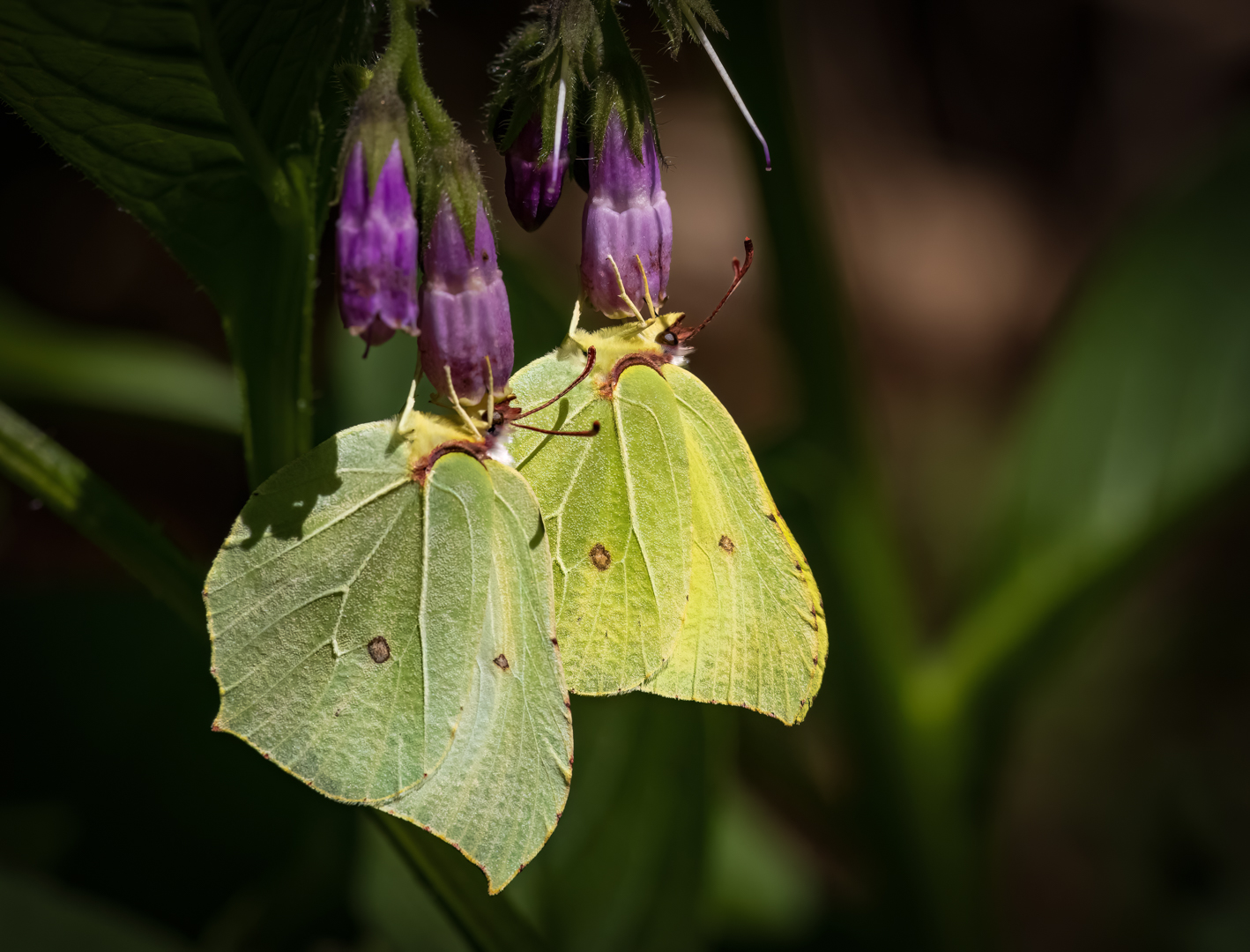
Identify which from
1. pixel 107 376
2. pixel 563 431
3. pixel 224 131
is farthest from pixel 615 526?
pixel 107 376

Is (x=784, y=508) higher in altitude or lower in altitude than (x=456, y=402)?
lower

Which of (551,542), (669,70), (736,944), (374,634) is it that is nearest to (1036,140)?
(669,70)

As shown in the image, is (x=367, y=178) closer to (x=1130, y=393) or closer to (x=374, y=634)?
(x=374, y=634)

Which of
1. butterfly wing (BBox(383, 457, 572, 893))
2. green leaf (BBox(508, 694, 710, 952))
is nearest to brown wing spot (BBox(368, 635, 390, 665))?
butterfly wing (BBox(383, 457, 572, 893))

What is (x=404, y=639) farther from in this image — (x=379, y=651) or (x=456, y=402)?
(x=456, y=402)

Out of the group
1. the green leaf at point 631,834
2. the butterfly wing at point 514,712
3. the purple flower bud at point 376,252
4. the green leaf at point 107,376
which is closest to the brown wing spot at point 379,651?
the butterfly wing at point 514,712

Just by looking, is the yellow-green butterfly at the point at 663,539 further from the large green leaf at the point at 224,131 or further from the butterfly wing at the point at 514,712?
the large green leaf at the point at 224,131
